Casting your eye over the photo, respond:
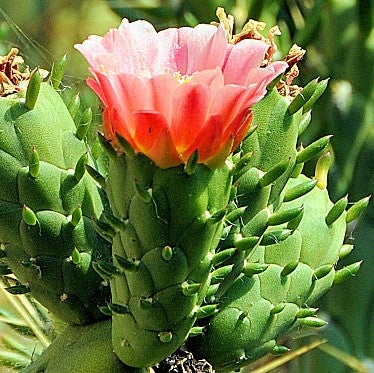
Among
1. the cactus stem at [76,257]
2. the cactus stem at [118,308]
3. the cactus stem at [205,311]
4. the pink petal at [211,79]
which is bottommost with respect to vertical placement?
the cactus stem at [205,311]

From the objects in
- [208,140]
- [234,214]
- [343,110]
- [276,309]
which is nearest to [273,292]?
[276,309]

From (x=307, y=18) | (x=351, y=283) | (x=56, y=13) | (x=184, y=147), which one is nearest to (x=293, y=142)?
(x=184, y=147)

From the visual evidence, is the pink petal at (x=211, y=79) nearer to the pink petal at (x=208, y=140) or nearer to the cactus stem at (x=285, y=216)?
the pink petal at (x=208, y=140)

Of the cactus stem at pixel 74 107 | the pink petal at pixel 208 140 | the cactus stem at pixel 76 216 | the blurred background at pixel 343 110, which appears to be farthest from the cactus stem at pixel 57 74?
the blurred background at pixel 343 110

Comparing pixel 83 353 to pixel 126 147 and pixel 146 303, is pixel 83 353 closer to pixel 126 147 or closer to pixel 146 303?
pixel 146 303

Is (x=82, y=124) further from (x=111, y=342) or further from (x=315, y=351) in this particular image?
(x=315, y=351)

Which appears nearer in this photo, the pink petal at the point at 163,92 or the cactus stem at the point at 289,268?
the pink petal at the point at 163,92
